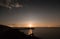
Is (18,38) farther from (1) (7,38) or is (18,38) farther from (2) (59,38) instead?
(2) (59,38)

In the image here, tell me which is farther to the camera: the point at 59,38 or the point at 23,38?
the point at 59,38

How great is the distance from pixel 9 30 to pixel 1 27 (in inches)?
65.8

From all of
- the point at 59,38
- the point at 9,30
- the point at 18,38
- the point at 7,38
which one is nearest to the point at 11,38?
the point at 7,38

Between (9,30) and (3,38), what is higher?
(9,30)

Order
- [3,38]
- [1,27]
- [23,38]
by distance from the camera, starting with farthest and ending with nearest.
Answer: [1,27]
[23,38]
[3,38]

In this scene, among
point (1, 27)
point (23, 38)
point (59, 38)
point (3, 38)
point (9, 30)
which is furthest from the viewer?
point (59, 38)

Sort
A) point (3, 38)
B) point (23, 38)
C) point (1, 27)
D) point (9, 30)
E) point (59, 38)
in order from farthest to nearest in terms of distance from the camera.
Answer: point (59, 38), point (1, 27), point (9, 30), point (23, 38), point (3, 38)

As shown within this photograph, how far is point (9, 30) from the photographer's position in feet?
49.4

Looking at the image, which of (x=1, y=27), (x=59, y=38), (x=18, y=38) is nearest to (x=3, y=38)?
(x=18, y=38)

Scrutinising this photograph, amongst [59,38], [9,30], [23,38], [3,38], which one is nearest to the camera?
[3,38]

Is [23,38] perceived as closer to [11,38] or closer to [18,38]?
[18,38]

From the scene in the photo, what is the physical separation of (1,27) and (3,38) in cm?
499

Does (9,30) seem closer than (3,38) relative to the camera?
No

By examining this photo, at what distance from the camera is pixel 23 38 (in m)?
12.8
